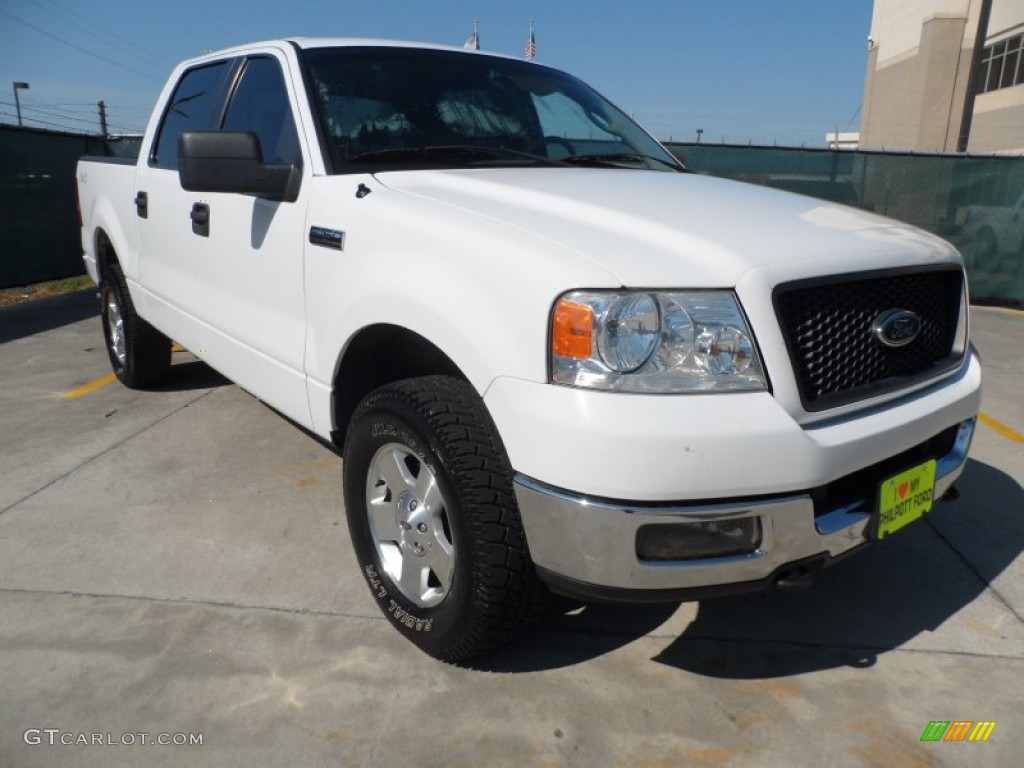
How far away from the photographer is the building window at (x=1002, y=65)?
28125 millimetres

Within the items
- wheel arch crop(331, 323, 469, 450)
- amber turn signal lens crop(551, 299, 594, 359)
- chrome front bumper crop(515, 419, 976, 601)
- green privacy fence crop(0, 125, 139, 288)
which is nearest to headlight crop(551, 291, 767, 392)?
amber turn signal lens crop(551, 299, 594, 359)

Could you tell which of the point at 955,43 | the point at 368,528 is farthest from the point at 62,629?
the point at 955,43

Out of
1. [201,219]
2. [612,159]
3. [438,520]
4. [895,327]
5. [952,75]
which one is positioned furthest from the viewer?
[952,75]

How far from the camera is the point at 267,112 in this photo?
3.25m

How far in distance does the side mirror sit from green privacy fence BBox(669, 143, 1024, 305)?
7574 millimetres

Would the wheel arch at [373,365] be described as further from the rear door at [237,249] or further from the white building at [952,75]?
the white building at [952,75]

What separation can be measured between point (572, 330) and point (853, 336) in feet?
2.63

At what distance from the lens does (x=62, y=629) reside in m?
2.68

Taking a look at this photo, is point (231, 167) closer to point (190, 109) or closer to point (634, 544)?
point (190, 109)

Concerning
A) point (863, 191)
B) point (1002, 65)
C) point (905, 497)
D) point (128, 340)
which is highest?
point (1002, 65)

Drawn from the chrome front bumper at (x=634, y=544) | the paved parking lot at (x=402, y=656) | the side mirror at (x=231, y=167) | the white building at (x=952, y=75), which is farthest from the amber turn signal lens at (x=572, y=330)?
the white building at (x=952, y=75)

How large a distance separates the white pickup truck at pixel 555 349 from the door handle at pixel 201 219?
0.18m

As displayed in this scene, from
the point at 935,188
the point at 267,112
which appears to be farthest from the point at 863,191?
the point at 267,112

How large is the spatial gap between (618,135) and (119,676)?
114 inches
